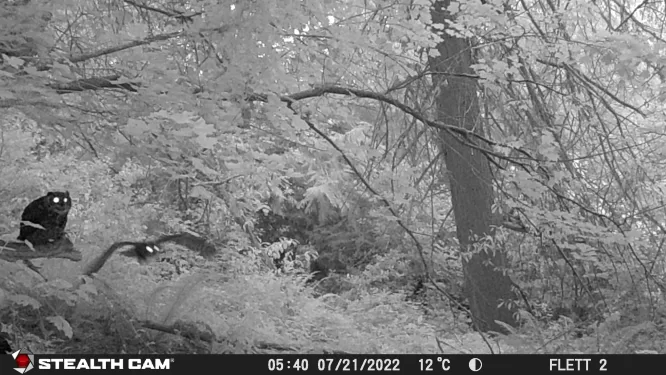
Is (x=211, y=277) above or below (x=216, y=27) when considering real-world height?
below

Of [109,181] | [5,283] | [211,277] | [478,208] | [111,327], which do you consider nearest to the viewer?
[5,283]

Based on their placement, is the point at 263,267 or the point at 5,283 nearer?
the point at 5,283

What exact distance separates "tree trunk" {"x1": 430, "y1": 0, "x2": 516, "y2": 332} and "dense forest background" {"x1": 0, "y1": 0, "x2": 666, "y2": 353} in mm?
24

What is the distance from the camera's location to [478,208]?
7.43 metres

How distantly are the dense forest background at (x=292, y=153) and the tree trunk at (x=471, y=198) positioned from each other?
0.02 m

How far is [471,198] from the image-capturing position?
7457 millimetres

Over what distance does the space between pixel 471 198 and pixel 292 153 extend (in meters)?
2.59

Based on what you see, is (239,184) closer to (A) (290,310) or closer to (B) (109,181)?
(A) (290,310)

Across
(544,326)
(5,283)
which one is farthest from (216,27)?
(544,326)

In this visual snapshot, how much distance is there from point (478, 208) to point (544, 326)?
4.40 feet
